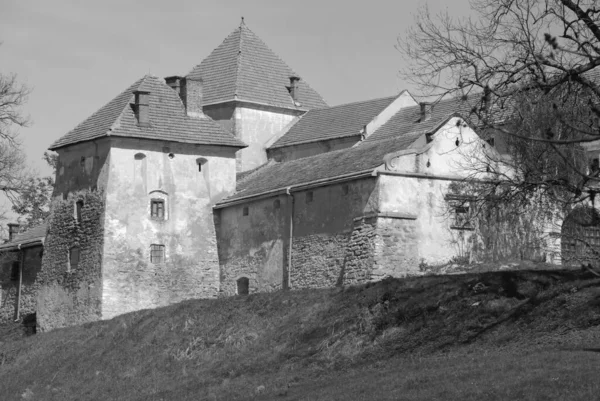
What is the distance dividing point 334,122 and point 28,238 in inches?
541

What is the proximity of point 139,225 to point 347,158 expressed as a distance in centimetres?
813

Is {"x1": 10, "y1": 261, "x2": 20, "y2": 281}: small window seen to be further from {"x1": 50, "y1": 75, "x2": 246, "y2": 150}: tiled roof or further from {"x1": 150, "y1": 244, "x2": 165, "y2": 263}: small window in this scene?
{"x1": 150, "y1": 244, "x2": 165, "y2": 263}: small window

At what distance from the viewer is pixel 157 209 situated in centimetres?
5041

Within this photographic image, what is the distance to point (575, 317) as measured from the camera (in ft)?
95.1

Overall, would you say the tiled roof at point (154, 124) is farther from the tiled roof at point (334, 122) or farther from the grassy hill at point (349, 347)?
the grassy hill at point (349, 347)

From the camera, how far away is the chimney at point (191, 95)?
52.8 m

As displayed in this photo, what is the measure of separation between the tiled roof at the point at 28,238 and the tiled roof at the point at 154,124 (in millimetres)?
5086

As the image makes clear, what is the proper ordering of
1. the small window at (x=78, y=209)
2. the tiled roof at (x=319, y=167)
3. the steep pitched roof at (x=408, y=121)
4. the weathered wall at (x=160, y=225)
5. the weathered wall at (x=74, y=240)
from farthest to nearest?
the steep pitched roof at (x=408, y=121), the small window at (x=78, y=209), the weathered wall at (x=74, y=240), the weathered wall at (x=160, y=225), the tiled roof at (x=319, y=167)

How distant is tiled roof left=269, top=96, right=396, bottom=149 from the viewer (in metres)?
55.3

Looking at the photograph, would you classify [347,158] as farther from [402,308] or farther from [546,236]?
[402,308]

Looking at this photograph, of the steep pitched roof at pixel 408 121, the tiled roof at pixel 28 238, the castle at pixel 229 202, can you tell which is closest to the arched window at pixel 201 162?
the castle at pixel 229 202

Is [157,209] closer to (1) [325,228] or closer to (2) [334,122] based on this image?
(1) [325,228]

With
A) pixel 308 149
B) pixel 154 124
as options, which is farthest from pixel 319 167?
pixel 308 149

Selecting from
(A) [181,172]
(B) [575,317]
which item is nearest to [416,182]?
(A) [181,172]
